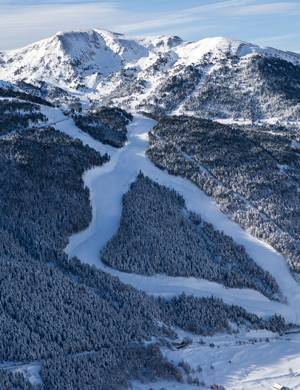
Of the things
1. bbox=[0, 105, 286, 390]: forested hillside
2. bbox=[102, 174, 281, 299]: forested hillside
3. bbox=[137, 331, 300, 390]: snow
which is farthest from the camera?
bbox=[102, 174, 281, 299]: forested hillside

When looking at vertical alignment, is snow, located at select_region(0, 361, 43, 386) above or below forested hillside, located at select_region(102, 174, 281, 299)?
above

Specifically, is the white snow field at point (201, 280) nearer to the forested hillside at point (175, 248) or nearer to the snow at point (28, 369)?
the forested hillside at point (175, 248)

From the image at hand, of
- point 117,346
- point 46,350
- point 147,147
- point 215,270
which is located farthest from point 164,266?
point 147,147

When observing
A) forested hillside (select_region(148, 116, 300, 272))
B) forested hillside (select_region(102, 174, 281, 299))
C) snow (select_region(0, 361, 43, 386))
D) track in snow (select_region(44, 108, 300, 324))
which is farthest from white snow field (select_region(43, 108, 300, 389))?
snow (select_region(0, 361, 43, 386))

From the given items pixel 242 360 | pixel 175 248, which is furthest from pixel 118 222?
pixel 242 360

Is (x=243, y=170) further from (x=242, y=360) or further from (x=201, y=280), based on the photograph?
(x=242, y=360)

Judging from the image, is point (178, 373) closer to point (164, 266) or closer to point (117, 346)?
point (117, 346)

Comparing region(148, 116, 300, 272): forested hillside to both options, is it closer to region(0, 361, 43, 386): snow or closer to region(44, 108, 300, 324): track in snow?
region(44, 108, 300, 324): track in snow

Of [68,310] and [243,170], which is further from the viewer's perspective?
[243,170]

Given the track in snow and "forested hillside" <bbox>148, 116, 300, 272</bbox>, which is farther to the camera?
"forested hillside" <bbox>148, 116, 300, 272</bbox>
